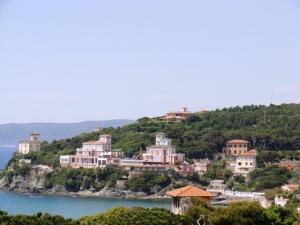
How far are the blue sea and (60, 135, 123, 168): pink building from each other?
3.74 meters

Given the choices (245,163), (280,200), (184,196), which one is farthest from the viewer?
(245,163)

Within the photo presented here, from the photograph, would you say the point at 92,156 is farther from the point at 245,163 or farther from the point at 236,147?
the point at 245,163

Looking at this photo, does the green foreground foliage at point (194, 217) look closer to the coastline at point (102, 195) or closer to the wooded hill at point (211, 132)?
the coastline at point (102, 195)

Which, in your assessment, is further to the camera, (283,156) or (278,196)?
(283,156)

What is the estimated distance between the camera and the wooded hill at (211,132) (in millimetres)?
40000

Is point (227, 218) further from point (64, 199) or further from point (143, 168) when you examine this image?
point (143, 168)

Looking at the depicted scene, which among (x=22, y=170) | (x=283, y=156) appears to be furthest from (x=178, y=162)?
(x=22, y=170)

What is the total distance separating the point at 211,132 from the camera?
134 feet

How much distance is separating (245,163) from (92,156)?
7.44 meters

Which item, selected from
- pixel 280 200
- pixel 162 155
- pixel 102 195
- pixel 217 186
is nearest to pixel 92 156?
pixel 162 155

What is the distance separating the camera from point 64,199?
3494 centimetres

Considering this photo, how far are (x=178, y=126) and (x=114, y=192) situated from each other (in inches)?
309

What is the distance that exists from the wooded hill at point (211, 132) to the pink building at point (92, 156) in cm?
72

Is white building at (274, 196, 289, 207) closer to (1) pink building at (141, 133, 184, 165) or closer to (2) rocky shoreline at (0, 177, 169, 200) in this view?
(2) rocky shoreline at (0, 177, 169, 200)
